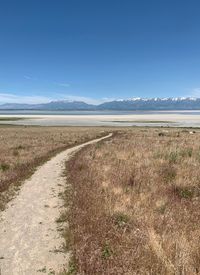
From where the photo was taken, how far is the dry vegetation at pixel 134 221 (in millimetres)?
7590

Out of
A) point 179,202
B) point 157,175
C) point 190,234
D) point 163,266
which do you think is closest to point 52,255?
point 163,266

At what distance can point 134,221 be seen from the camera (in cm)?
1055

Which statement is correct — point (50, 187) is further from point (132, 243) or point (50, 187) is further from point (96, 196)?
point (132, 243)

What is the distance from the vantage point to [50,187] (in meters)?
16.2

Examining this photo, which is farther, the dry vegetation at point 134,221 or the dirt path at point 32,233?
the dirt path at point 32,233

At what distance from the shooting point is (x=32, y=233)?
32.0ft

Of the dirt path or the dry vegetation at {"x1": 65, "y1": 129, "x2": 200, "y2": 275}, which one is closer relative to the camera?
the dry vegetation at {"x1": 65, "y1": 129, "x2": 200, "y2": 275}

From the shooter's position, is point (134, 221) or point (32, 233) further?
point (134, 221)

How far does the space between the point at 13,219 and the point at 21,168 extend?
419 inches

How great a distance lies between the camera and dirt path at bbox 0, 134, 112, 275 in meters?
7.75

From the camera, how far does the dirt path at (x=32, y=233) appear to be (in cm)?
775

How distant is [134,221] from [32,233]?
2.95 m

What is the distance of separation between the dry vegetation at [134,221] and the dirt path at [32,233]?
47 centimetres

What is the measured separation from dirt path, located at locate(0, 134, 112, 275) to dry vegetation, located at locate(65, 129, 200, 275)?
470 mm
